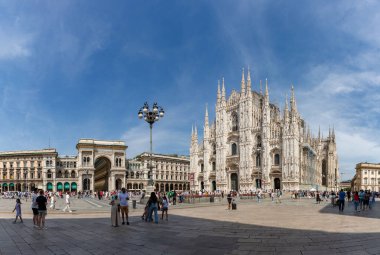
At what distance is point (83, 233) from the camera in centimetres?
1162

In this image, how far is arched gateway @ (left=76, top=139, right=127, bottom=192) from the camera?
264ft

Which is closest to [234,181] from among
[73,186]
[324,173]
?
[324,173]

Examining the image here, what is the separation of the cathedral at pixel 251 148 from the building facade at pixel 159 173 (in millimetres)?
24530

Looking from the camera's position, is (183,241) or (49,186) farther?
(49,186)

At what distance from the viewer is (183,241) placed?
991 cm

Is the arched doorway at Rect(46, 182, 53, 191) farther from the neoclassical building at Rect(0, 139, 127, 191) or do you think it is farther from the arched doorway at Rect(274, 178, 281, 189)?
the arched doorway at Rect(274, 178, 281, 189)

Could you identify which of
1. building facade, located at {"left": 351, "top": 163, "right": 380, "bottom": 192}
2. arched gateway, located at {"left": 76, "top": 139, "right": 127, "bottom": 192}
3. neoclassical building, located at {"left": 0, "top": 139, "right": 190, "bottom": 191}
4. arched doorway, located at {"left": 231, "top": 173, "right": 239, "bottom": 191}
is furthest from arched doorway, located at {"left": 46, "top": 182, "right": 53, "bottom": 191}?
building facade, located at {"left": 351, "top": 163, "right": 380, "bottom": 192}

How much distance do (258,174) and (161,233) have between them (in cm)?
5344

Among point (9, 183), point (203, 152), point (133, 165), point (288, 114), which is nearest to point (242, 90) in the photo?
point (288, 114)

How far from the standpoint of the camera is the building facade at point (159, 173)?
94750mm

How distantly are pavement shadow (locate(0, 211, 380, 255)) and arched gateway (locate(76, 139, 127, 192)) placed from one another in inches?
2772

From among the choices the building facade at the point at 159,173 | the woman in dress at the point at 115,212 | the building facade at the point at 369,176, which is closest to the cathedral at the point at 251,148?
the building facade at the point at 159,173

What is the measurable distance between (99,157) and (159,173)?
793 inches

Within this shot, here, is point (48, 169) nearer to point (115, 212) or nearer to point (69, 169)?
point (69, 169)
